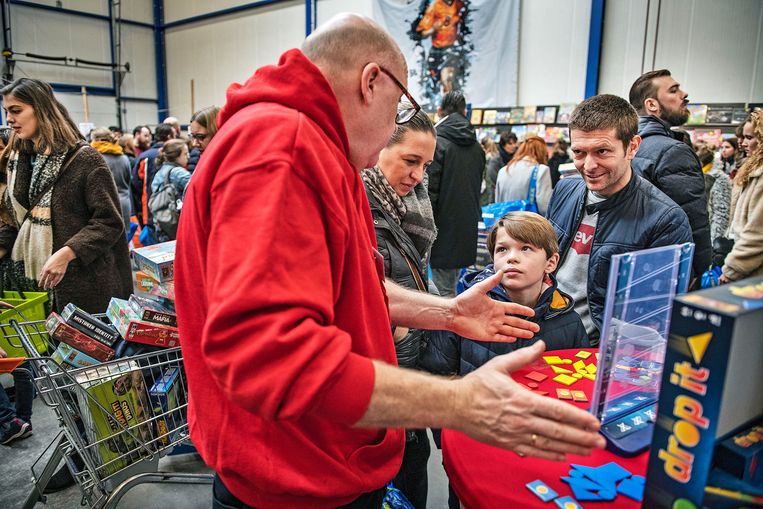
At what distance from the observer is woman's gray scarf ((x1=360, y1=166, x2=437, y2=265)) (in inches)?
77.2

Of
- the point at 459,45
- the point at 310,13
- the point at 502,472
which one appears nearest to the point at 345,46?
the point at 502,472

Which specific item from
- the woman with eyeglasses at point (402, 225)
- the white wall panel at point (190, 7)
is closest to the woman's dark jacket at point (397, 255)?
the woman with eyeglasses at point (402, 225)

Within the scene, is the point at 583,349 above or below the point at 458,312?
below

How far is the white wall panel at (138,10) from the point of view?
46.7ft

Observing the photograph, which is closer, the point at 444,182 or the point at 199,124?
the point at 199,124

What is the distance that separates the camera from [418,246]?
7.30 feet

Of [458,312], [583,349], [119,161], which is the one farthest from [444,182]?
[119,161]

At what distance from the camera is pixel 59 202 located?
8.45 ft

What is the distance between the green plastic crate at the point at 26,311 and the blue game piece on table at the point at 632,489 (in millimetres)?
2398

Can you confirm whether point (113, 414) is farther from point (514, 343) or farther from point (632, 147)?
point (632, 147)

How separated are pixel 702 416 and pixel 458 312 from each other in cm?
78

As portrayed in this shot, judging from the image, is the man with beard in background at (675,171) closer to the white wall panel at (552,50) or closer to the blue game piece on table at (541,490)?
the blue game piece on table at (541,490)

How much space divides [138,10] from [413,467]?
16.2 m

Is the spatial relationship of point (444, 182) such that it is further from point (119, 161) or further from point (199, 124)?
point (119, 161)
